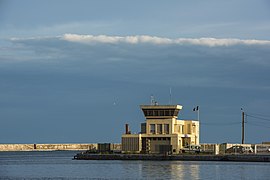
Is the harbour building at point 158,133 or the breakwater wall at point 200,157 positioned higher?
the harbour building at point 158,133

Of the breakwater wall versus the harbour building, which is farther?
the harbour building

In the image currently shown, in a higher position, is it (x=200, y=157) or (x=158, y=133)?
(x=158, y=133)

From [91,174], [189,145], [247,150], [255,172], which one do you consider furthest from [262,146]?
[91,174]

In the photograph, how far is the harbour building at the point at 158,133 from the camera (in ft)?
446

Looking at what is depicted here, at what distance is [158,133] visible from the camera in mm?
136625

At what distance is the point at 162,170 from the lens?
10725 cm

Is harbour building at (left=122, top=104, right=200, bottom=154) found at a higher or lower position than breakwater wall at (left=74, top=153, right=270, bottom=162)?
higher

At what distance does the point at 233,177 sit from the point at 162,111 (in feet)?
144

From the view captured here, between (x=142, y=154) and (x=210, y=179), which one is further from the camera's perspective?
(x=142, y=154)

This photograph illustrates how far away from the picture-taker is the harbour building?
13600 centimetres

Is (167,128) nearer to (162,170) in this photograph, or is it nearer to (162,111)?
(162,111)

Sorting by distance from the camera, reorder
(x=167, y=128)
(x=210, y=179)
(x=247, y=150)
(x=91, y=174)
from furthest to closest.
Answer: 1. (x=247, y=150)
2. (x=167, y=128)
3. (x=91, y=174)
4. (x=210, y=179)

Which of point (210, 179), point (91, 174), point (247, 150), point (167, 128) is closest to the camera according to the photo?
point (210, 179)

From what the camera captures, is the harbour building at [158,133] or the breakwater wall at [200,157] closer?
the breakwater wall at [200,157]
